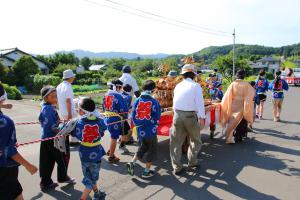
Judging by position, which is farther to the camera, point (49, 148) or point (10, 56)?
point (10, 56)

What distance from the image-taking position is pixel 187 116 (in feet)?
17.7

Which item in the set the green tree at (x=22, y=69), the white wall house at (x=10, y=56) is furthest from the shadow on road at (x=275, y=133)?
the white wall house at (x=10, y=56)

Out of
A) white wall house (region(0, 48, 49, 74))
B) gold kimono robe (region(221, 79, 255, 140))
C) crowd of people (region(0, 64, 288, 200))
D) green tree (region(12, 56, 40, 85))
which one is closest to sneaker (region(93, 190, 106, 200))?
crowd of people (region(0, 64, 288, 200))

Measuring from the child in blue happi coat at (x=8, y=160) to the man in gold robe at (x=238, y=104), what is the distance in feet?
17.3

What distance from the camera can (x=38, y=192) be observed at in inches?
191

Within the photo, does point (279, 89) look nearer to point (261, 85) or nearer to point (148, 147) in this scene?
point (261, 85)

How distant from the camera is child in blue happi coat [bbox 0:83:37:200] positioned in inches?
128

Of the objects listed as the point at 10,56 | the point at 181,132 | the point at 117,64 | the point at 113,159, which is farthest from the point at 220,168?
the point at 117,64

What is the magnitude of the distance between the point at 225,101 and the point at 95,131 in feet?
14.1

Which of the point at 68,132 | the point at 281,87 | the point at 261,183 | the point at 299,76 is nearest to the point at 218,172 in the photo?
the point at 261,183

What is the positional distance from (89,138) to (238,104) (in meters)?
4.45

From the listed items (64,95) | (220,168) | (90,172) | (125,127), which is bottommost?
(220,168)

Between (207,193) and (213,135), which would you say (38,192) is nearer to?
(207,193)

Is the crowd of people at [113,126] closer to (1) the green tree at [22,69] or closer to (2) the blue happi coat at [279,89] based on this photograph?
(2) the blue happi coat at [279,89]
